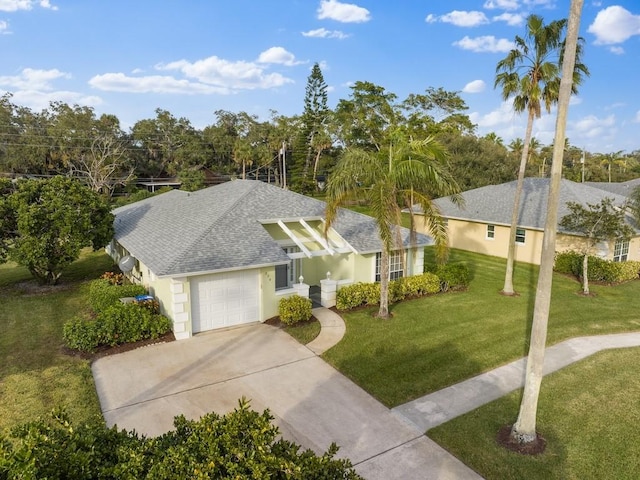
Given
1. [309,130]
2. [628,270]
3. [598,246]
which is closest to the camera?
[628,270]

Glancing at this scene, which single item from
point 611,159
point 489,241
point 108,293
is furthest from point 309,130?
point 611,159

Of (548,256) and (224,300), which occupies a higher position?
(548,256)

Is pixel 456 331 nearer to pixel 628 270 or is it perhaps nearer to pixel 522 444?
pixel 522 444

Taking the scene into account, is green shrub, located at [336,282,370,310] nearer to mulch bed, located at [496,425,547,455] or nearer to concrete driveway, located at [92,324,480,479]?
concrete driveway, located at [92,324,480,479]

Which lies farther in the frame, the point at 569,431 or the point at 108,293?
the point at 108,293

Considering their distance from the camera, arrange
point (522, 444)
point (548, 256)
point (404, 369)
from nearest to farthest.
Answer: point (548, 256)
point (522, 444)
point (404, 369)

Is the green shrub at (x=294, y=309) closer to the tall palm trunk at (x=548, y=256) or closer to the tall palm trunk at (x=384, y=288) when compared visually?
the tall palm trunk at (x=384, y=288)

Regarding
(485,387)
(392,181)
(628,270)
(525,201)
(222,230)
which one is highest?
(392,181)
